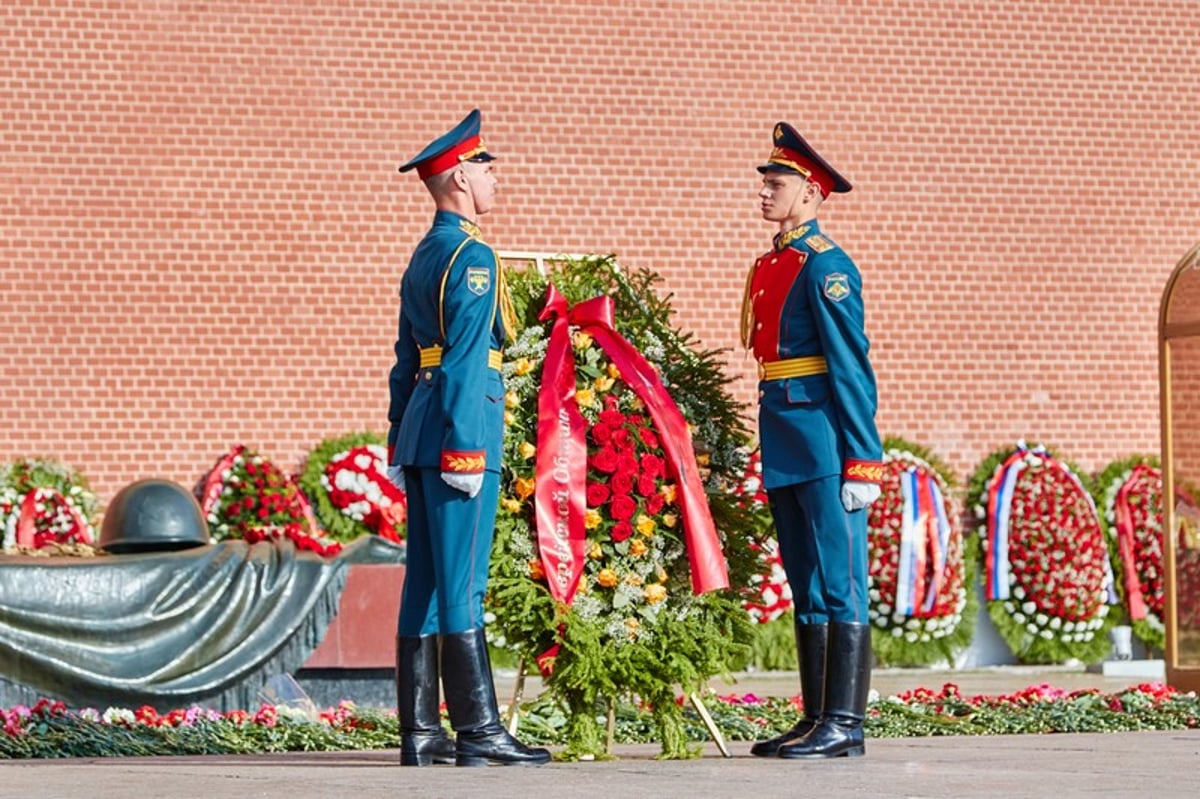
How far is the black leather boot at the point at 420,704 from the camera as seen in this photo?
235 inches

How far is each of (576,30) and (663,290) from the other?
68.7 inches

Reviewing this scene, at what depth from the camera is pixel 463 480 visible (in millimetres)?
5695

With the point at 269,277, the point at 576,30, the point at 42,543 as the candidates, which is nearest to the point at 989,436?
the point at 576,30

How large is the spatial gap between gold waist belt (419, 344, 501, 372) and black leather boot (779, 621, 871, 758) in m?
1.22

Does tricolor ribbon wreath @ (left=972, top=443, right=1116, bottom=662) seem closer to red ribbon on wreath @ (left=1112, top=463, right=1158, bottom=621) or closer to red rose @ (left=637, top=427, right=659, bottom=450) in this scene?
red ribbon on wreath @ (left=1112, top=463, right=1158, bottom=621)

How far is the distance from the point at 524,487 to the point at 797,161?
4.12 ft

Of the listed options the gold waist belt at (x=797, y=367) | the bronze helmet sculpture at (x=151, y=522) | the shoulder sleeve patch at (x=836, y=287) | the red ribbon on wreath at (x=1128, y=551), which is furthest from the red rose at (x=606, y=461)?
the red ribbon on wreath at (x=1128, y=551)

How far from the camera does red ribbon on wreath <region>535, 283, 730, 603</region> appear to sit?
Answer: 20.0 ft

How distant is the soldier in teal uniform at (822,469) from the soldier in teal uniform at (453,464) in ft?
2.71

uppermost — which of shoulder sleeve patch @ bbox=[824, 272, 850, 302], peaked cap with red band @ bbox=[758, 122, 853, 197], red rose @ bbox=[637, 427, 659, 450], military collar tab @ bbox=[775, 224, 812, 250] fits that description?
peaked cap with red band @ bbox=[758, 122, 853, 197]

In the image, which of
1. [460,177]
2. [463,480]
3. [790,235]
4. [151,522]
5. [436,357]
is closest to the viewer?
[463,480]

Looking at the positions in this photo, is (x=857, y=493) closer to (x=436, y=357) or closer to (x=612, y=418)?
(x=612, y=418)

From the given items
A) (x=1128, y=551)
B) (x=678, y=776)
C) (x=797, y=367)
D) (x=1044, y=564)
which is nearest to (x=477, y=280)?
(x=797, y=367)

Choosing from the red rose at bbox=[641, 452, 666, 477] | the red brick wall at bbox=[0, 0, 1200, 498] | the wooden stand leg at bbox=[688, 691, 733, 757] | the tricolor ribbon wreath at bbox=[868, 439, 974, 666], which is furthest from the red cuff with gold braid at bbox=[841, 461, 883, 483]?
the red brick wall at bbox=[0, 0, 1200, 498]
